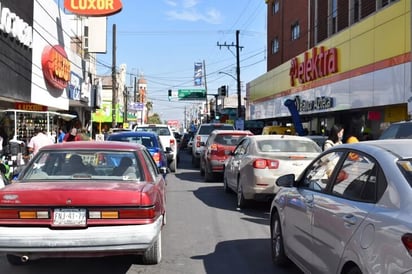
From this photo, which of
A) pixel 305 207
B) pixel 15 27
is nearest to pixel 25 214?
pixel 305 207

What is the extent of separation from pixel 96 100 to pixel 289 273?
32824 millimetres

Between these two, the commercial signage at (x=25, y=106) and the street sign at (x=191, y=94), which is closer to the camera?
the commercial signage at (x=25, y=106)

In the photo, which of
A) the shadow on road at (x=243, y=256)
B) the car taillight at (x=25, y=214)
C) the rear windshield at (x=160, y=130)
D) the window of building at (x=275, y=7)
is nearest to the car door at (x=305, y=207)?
the shadow on road at (x=243, y=256)

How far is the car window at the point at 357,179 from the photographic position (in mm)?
4133

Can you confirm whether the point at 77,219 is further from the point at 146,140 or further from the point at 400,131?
the point at 146,140

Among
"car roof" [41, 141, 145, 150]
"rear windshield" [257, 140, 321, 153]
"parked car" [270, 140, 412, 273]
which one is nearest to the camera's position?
"parked car" [270, 140, 412, 273]

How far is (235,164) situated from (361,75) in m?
10.3

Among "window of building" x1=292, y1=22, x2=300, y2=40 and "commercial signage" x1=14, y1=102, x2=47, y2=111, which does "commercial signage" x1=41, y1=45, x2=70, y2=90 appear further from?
"window of building" x1=292, y1=22, x2=300, y2=40

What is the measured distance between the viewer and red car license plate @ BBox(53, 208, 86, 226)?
538 cm

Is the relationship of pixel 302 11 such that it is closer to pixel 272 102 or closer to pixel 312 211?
pixel 272 102

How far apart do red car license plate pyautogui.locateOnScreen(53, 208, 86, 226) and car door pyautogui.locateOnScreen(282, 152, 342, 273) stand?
216 centimetres

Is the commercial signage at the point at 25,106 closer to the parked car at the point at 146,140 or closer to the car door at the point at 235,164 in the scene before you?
the parked car at the point at 146,140

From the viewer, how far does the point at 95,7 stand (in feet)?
87.8

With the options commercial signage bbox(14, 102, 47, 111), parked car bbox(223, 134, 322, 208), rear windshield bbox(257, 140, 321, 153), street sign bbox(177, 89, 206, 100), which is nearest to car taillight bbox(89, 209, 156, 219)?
parked car bbox(223, 134, 322, 208)
